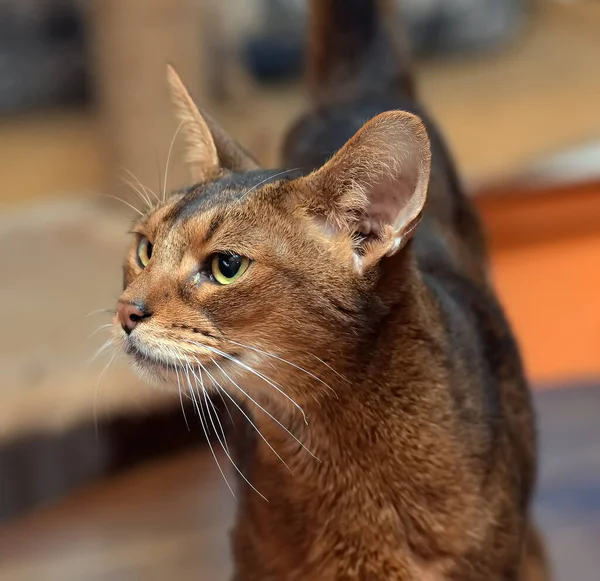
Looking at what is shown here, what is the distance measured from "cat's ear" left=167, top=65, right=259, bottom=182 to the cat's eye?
0.33 feet

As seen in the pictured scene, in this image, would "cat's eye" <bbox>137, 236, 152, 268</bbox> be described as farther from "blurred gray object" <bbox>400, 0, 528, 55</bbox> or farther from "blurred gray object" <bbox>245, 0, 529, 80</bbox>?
"blurred gray object" <bbox>400, 0, 528, 55</bbox>

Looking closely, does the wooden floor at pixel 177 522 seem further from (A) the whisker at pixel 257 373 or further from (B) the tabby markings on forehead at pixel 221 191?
(B) the tabby markings on forehead at pixel 221 191

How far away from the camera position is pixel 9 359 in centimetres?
156

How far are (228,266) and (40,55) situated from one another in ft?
4.71

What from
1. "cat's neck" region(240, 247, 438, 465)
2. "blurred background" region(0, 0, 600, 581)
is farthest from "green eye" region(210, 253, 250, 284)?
"blurred background" region(0, 0, 600, 581)

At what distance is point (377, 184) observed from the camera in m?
0.79

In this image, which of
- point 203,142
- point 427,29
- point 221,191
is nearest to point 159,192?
point 203,142

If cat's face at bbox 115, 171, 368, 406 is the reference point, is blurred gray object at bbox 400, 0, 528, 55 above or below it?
above

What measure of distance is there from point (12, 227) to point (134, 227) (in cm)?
106

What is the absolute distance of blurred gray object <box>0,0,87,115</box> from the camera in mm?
1971

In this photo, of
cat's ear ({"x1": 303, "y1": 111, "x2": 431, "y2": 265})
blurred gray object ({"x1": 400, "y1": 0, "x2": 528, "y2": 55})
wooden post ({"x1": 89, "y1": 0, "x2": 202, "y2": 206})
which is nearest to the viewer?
cat's ear ({"x1": 303, "y1": 111, "x2": 431, "y2": 265})

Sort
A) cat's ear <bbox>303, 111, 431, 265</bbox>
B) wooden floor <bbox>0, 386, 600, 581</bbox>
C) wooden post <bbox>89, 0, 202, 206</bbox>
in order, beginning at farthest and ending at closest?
wooden post <bbox>89, 0, 202, 206</bbox> < wooden floor <bbox>0, 386, 600, 581</bbox> < cat's ear <bbox>303, 111, 431, 265</bbox>

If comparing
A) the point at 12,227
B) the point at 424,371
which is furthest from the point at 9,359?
the point at 424,371

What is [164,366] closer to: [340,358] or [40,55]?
[340,358]
